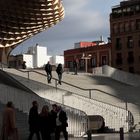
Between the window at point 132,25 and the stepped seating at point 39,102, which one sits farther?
the window at point 132,25

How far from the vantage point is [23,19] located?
2670 inches

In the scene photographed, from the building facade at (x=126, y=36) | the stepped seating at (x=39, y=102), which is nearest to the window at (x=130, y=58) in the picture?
the building facade at (x=126, y=36)

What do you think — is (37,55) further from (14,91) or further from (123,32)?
(14,91)

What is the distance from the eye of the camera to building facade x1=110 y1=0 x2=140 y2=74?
10588cm

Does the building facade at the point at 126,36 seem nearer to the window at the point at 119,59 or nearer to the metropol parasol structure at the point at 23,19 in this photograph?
the window at the point at 119,59

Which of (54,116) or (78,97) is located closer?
(54,116)

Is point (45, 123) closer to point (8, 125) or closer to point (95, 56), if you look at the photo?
point (8, 125)

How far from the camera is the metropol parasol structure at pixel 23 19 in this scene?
214 ft

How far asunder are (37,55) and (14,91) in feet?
362

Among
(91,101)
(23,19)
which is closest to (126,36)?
(23,19)

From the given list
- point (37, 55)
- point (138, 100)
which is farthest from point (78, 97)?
point (37, 55)

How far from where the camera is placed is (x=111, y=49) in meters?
112

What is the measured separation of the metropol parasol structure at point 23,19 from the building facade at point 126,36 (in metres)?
37.1

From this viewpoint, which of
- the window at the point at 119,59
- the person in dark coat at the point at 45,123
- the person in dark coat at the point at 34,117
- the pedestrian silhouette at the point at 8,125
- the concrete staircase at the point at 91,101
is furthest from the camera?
the window at the point at 119,59
